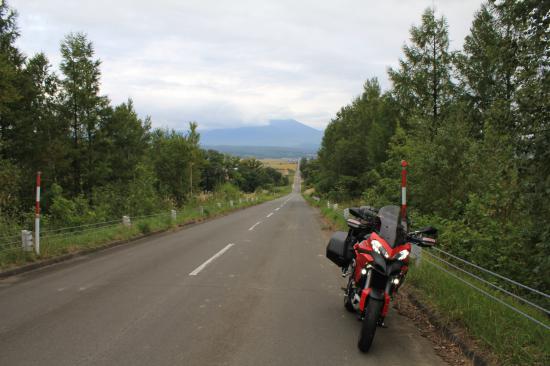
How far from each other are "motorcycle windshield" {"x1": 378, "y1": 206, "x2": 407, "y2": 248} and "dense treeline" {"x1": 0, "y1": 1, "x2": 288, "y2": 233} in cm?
1511

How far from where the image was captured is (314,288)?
7105mm

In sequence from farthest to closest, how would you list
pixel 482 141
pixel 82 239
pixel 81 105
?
pixel 81 105 → pixel 82 239 → pixel 482 141

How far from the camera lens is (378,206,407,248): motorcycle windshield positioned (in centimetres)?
435

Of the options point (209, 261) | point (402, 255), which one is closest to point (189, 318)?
point (402, 255)

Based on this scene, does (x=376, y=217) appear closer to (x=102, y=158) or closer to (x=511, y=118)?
(x=511, y=118)

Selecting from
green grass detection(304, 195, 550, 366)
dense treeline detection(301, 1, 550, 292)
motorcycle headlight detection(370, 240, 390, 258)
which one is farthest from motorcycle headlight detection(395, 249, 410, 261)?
dense treeline detection(301, 1, 550, 292)

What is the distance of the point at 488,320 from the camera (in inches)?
179

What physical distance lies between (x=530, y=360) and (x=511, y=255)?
17.4 feet

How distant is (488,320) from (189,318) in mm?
3670

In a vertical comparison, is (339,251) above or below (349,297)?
above

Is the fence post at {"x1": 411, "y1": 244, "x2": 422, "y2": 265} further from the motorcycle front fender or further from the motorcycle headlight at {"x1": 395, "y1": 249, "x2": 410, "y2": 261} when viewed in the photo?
the motorcycle front fender

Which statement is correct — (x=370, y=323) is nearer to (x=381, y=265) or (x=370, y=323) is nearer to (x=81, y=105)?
(x=381, y=265)

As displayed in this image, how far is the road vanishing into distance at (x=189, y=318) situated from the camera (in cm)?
405

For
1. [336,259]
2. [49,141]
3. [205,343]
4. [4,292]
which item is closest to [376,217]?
[336,259]
